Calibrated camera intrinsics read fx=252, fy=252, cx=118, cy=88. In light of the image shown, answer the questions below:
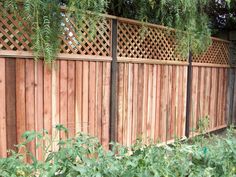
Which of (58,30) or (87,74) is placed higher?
(58,30)

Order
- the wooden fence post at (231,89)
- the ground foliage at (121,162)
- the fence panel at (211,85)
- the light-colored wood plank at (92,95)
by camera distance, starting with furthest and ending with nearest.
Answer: the wooden fence post at (231,89)
the fence panel at (211,85)
the light-colored wood plank at (92,95)
the ground foliage at (121,162)

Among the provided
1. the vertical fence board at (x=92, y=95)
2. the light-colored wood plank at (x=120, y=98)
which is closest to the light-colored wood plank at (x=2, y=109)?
the vertical fence board at (x=92, y=95)

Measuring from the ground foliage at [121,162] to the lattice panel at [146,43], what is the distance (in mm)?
1855

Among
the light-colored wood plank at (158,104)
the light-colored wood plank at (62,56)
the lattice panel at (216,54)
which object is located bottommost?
the light-colored wood plank at (158,104)

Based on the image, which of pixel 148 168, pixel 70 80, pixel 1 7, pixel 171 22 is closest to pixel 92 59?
pixel 70 80

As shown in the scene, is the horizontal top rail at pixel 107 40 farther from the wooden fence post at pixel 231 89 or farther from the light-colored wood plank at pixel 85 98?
the wooden fence post at pixel 231 89

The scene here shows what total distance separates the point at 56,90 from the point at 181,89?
2.24 meters

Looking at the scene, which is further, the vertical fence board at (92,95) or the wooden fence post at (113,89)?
the wooden fence post at (113,89)

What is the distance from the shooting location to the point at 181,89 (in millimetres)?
4020

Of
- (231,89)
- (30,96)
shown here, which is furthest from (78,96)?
(231,89)

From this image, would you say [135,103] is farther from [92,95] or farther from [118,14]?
[118,14]

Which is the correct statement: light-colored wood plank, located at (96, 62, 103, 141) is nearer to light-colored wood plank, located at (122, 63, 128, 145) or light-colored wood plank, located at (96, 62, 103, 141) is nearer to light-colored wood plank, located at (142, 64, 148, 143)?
light-colored wood plank, located at (122, 63, 128, 145)

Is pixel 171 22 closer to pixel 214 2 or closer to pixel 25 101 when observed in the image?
pixel 214 2

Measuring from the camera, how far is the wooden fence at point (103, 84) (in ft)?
7.23
